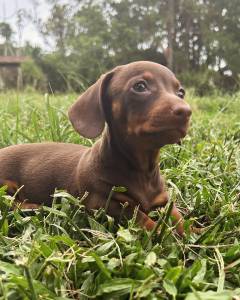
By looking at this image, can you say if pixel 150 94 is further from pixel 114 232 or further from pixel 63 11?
pixel 63 11

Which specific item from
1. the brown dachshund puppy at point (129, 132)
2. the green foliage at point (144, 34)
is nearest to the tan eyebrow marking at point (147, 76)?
the brown dachshund puppy at point (129, 132)

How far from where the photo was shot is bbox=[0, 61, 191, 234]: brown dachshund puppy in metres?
2.46

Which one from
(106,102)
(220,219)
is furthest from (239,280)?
(106,102)

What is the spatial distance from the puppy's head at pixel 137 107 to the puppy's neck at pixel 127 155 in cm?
5

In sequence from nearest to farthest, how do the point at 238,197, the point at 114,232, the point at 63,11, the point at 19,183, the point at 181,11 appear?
the point at 114,232, the point at 238,197, the point at 19,183, the point at 181,11, the point at 63,11

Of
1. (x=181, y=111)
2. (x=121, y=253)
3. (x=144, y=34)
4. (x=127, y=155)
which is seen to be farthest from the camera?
(x=144, y=34)

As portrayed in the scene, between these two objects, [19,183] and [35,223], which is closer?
[35,223]

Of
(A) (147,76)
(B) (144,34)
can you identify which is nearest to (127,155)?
(A) (147,76)

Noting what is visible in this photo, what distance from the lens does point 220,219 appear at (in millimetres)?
2352

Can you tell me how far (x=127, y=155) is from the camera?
8.87 feet

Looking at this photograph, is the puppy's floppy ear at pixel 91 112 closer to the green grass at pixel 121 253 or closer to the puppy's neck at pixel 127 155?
the puppy's neck at pixel 127 155

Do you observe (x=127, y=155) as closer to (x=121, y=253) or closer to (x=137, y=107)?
(x=137, y=107)

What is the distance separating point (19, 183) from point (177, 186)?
101cm

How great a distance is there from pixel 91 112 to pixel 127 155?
31cm
